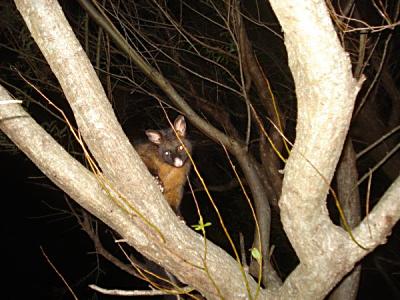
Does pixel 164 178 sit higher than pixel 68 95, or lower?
lower

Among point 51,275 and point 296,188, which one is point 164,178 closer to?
point 296,188

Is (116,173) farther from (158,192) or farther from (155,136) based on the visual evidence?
(155,136)

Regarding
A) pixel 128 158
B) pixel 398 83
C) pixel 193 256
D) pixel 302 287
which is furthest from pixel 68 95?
pixel 398 83

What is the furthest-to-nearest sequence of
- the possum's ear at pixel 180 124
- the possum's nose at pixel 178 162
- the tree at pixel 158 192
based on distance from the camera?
the possum's nose at pixel 178 162 < the possum's ear at pixel 180 124 < the tree at pixel 158 192

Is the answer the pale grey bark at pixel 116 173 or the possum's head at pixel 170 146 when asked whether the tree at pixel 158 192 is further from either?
the possum's head at pixel 170 146

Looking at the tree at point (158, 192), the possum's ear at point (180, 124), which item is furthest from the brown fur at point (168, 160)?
the tree at point (158, 192)

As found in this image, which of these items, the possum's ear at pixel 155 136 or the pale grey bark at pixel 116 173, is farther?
the possum's ear at pixel 155 136

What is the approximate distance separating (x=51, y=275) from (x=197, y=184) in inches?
151

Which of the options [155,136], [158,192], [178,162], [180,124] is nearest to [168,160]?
[178,162]

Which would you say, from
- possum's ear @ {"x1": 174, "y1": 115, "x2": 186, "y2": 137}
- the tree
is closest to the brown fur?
possum's ear @ {"x1": 174, "y1": 115, "x2": 186, "y2": 137}

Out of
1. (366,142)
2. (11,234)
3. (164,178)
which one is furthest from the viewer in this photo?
(11,234)

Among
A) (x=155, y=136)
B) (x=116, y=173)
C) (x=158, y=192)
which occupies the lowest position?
(x=155, y=136)

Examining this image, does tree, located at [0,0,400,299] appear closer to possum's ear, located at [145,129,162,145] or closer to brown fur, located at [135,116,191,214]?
brown fur, located at [135,116,191,214]

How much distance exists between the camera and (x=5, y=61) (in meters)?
6.14
